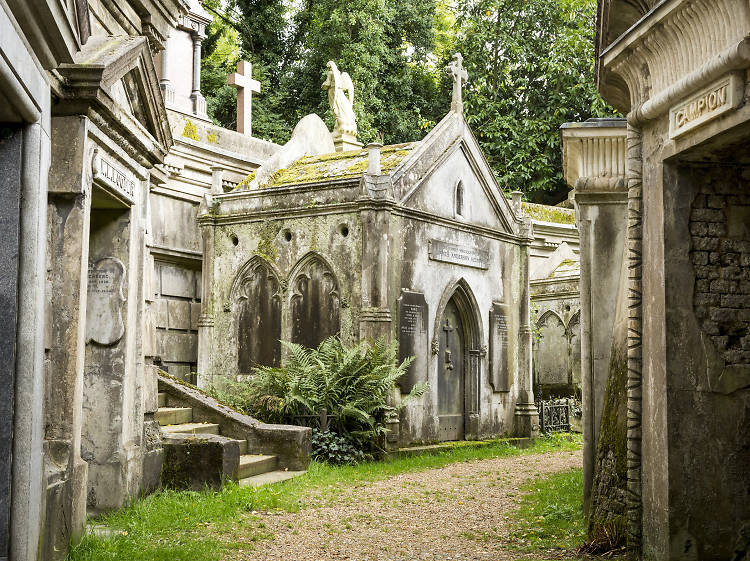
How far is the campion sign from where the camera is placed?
209 inches

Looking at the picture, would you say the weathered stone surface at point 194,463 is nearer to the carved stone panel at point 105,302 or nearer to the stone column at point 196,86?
the carved stone panel at point 105,302

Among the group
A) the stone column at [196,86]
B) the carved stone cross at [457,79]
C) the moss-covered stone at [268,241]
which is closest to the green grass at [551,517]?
the moss-covered stone at [268,241]

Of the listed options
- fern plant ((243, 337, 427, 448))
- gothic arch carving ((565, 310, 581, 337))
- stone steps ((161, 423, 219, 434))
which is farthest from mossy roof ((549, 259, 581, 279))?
stone steps ((161, 423, 219, 434))

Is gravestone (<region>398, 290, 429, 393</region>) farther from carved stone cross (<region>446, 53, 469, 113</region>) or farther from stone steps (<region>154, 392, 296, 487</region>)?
carved stone cross (<region>446, 53, 469, 113</region>)

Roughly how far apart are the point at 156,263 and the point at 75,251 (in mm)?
8777

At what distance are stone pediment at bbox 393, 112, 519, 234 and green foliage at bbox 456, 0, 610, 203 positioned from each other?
482 inches

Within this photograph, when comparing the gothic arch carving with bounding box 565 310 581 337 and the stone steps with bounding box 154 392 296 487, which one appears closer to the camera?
the stone steps with bounding box 154 392 296 487

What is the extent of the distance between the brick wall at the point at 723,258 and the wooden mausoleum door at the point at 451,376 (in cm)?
934

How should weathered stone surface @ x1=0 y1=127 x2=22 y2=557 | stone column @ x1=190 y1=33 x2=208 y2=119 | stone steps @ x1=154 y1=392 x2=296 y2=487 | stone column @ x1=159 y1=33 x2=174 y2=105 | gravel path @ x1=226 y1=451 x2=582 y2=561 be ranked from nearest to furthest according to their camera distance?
weathered stone surface @ x1=0 y1=127 x2=22 y2=557 < gravel path @ x1=226 y1=451 x2=582 y2=561 < stone steps @ x1=154 y1=392 x2=296 y2=487 < stone column @ x1=159 y1=33 x2=174 y2=105 < stone column @ x1=190 y1=33 x2=208 y2=119

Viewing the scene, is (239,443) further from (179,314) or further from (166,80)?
(166,80)

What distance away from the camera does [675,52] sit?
608cm

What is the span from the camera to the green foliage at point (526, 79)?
2886 cm

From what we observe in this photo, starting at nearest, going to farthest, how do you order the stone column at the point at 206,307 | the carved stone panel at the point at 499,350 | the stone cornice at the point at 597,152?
the stone cornice at the point at 597,152, the stone column at the point at 206,307, the carved stone panel at the point at 499,350

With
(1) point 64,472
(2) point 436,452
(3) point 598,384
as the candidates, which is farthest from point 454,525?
(2) point 436,452
